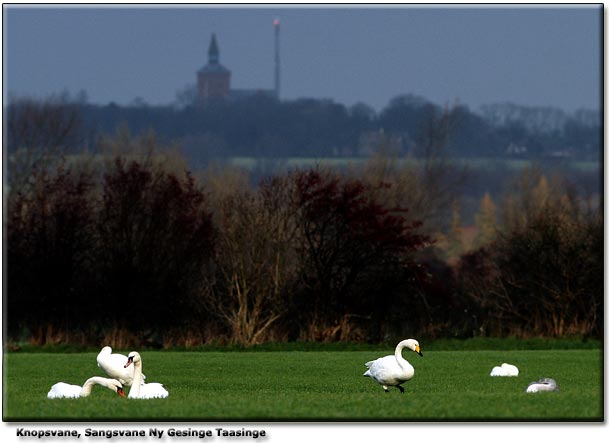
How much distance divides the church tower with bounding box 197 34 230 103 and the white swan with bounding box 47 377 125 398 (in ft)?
218

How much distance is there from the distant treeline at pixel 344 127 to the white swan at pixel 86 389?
57839 mm

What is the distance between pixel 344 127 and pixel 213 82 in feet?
38.4

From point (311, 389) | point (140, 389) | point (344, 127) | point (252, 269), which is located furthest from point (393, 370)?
point (344, 127)

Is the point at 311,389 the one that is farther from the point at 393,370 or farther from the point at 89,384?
the point at 89,384

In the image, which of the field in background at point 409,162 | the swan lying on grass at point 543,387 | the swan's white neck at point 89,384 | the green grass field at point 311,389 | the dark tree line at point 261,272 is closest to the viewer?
the green grass field at point 311,389

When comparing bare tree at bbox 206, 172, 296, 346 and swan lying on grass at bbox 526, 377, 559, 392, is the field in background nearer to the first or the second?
bare tree at bbox 206, 172, 296, 346

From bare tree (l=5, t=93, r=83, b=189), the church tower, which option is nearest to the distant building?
the church tower

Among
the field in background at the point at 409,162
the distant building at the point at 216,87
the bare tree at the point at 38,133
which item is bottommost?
the field in background at the point at 409,162

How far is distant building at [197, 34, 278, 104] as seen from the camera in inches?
3221

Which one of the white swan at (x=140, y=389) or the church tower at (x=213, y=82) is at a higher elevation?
the church tower at (x=213, y=82)

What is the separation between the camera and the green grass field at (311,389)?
1109 cm

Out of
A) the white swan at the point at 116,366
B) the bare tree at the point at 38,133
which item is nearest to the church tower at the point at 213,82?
the bare tree at the point at 38,133

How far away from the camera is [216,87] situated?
275ft

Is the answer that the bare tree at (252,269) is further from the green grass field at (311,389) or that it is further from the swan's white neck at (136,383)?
the swan's white neck at (136,383)
